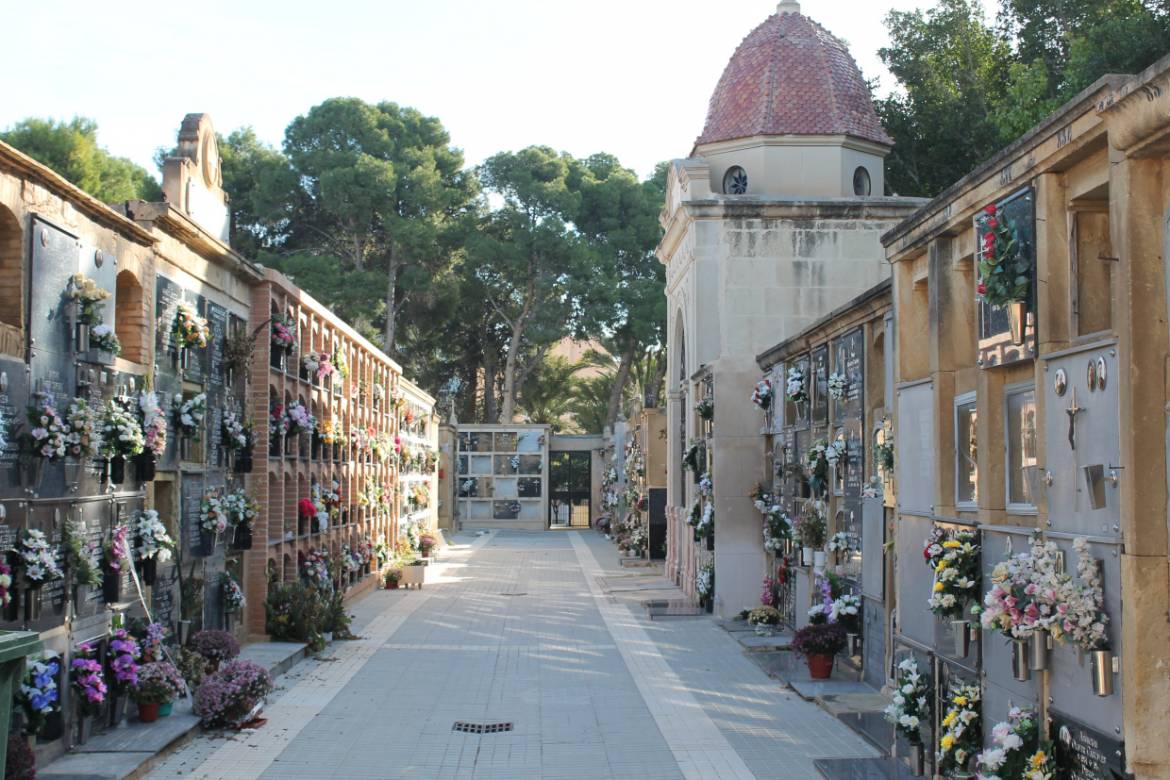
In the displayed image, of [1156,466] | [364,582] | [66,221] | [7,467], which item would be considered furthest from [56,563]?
[364,582]

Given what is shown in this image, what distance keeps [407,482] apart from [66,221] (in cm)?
2147

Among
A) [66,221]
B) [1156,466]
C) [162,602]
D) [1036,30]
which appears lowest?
[162,602]

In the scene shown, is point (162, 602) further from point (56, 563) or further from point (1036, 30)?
point (1036, 30)

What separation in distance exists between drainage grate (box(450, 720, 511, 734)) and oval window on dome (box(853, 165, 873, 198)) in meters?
14.2

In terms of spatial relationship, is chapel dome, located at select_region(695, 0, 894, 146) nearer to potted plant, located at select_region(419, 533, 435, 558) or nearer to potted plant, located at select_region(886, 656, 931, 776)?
potted plant, located at select_region(419, 533, 435, 558)

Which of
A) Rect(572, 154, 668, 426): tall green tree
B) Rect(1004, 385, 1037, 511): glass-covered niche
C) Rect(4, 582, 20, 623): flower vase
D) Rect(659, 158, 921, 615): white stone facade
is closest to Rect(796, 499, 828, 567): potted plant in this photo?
Rect(659, 158, 921, 615): white stone facade

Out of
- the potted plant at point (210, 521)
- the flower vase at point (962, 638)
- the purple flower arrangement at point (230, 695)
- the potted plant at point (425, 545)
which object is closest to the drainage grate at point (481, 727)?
the purple flower arrangement at point (230, 695)

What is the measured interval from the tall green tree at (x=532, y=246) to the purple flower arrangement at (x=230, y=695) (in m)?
33.2

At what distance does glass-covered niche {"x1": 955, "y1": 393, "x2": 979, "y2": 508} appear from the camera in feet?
27.6

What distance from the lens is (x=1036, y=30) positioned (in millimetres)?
26672

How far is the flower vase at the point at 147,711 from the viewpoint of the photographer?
414 inches

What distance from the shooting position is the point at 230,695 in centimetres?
1094

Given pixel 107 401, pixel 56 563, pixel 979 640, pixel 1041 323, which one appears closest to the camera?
pixel 1041 323

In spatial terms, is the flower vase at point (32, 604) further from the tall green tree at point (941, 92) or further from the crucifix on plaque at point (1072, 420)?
the tall green tree at point (941, 92)
